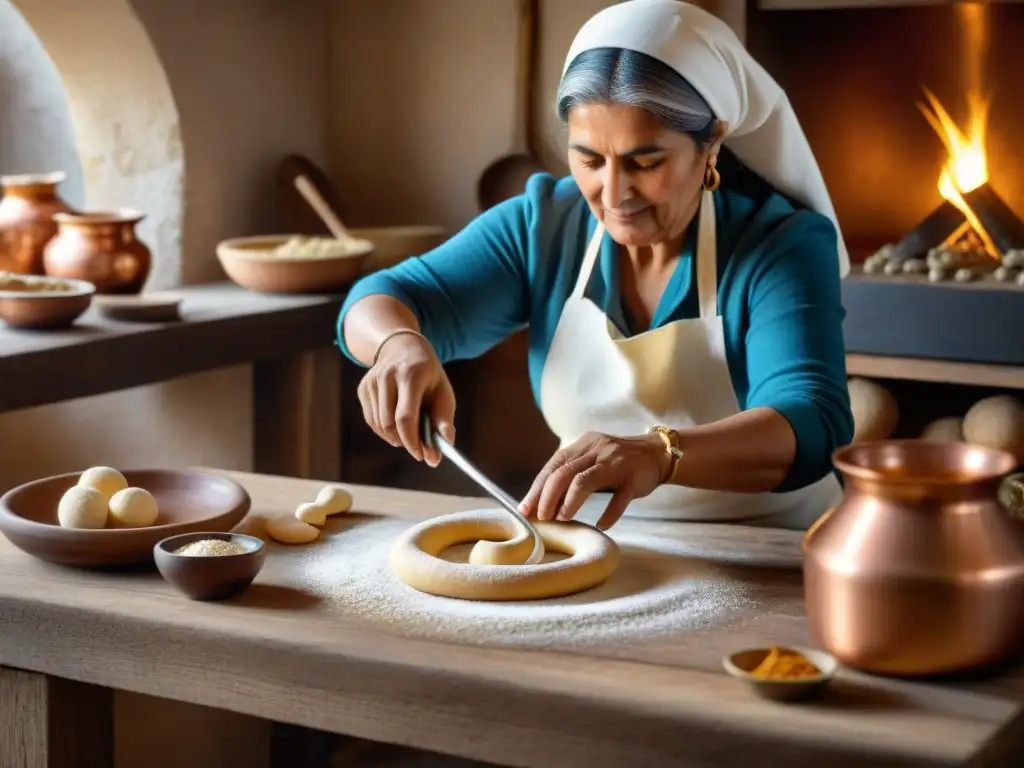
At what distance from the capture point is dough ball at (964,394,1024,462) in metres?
3.02

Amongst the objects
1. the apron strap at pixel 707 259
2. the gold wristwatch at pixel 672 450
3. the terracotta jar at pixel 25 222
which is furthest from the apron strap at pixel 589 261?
the terracotta jar at pixel 25 222

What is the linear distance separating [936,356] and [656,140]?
4.58 feet

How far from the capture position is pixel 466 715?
128 centimetres

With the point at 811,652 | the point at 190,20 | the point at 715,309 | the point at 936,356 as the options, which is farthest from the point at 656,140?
the point at 190,20

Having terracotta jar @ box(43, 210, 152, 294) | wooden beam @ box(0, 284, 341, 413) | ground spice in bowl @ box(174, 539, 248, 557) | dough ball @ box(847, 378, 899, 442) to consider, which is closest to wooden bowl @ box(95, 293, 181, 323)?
wooden beam @ box(0, 284, 341, 413)

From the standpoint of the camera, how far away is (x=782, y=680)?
3.94 ft

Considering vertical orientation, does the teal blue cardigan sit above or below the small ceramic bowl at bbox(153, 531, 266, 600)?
above

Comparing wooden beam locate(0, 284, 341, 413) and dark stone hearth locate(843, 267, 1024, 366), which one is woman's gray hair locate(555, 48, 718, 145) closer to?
wooden beam locate(0, 284, 341, 413)

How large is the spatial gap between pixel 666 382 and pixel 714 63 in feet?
1.59

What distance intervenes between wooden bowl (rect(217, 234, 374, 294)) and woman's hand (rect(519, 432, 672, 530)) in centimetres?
159

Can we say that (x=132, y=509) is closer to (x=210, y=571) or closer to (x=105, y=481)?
(x=105, y=481)

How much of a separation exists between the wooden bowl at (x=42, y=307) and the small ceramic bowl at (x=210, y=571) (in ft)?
3.91

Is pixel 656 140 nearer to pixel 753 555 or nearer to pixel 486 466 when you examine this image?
pixel 753 555

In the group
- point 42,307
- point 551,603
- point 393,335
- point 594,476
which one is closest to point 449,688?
point 551,603
